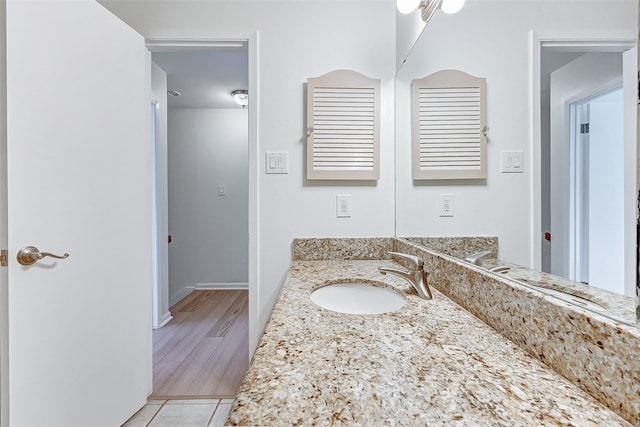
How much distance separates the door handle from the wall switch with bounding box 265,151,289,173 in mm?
905

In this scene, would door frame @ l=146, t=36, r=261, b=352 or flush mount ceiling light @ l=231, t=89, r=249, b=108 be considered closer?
door frame @ l=146, t=36, r=261, b=352

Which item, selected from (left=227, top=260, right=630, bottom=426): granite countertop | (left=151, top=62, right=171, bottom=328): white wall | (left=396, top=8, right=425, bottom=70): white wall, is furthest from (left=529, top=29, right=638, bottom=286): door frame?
(left=151, top=62, right=171, bottom=328): white wall

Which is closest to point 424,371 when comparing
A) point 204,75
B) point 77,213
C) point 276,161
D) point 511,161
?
point 511,161

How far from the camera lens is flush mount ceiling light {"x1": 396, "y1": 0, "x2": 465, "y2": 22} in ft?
3.12

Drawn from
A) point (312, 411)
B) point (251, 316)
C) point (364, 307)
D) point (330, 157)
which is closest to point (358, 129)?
point (330, 157)

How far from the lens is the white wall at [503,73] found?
0.51m

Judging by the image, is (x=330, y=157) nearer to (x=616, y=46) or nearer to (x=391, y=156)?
(x=391, y=156)

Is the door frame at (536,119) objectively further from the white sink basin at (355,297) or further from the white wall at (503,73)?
the white sink basin at (355,297)

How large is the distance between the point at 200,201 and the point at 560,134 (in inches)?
147

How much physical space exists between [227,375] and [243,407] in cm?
170

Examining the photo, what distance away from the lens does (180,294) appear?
3490mm

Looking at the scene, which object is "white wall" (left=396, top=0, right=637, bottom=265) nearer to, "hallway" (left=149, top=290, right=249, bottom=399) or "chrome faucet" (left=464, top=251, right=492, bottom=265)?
"chrome faucet" (left=464, top=251, right=492, bottom=265)

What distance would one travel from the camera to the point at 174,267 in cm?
366

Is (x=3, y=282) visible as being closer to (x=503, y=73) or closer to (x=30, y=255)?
(x=30, y=255)
